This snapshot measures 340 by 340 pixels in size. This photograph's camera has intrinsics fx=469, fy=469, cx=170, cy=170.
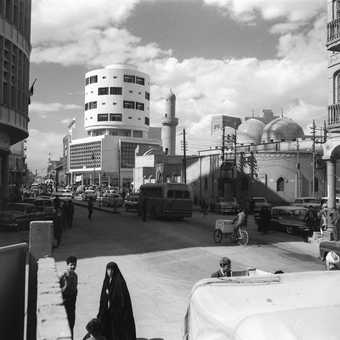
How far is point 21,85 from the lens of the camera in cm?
3534

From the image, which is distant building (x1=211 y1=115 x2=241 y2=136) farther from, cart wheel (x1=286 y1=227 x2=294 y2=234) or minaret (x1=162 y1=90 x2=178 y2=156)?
cart wheel (x1=286 y1=227 x2=294 y2=234)

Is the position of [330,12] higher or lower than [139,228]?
higher

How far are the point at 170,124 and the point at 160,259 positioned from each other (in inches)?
3453

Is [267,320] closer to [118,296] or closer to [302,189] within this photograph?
[118,296]

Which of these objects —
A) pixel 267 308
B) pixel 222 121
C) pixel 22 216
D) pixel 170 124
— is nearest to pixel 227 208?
pixel 22 216

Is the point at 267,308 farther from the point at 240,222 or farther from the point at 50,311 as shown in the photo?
the point at 240,222

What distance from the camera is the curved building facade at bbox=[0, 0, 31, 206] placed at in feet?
104

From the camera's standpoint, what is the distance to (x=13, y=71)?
33719mm

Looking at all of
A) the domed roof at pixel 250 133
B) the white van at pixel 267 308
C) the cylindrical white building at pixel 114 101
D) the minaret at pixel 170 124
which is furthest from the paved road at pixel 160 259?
the cylindrical white building at pixel 114 101

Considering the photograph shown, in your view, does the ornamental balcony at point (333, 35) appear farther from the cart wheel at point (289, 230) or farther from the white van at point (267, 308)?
the white van at point (267, 308)

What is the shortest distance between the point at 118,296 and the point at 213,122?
118792mm

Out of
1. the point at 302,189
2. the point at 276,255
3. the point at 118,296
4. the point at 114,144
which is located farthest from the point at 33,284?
the point at 114,144

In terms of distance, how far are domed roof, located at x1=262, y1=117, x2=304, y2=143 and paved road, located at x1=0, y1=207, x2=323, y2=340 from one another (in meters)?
46.5

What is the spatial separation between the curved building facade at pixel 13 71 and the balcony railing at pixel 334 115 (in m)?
21.1
